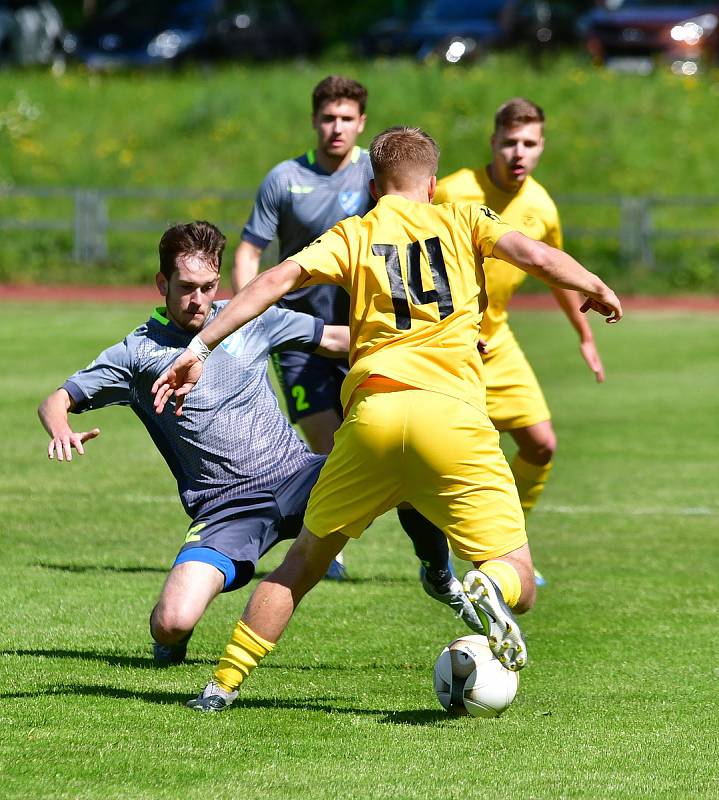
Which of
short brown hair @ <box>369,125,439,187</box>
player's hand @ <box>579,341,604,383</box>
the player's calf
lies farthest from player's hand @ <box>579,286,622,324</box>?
player's hand @ <box>579,341,604,383</box>

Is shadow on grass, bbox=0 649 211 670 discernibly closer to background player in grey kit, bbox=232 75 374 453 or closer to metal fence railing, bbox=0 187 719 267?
background player in grey kit, bbox=232 75 374 453

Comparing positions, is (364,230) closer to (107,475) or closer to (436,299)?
(436,299)

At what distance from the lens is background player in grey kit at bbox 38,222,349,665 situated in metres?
5.76

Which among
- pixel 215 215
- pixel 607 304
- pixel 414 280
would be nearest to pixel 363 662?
pixel 414 280

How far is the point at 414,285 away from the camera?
16.7 feet

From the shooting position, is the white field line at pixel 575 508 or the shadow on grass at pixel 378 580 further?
the white field line at pixel 575 508

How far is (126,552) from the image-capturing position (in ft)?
27.1

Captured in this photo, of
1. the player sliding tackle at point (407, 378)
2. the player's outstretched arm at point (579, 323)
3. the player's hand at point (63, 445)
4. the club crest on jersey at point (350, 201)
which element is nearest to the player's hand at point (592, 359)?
the player's outstretched arm at point (579, 323)

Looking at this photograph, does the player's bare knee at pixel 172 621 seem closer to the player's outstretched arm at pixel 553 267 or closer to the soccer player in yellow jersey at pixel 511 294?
the player's outstretched arm at pixel 553 267

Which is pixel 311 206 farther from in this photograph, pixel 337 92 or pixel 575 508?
pixel 575 508

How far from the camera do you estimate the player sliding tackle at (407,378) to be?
196 inches

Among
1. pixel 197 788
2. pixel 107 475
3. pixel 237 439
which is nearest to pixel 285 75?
pixel 107 475

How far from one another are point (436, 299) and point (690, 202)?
64.4 ft

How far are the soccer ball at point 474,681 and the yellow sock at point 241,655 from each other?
0.62 metres
